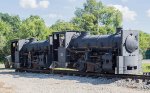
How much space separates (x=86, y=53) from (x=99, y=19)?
122 feet

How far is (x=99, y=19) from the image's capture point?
60906 mm

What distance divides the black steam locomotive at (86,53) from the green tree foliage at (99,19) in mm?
27191

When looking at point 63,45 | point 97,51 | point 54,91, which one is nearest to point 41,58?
point 63,45

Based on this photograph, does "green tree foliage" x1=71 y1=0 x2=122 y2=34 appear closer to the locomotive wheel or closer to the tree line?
the tree line

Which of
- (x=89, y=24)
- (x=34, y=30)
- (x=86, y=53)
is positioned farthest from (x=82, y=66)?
(x=34, y=30)

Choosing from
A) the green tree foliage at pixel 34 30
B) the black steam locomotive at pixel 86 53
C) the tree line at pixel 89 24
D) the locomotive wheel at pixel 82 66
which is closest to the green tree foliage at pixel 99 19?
the tree line at pixel 89 24

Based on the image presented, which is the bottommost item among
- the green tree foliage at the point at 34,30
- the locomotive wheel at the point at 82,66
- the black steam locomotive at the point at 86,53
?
the locomotive wheel at the point at 82,66

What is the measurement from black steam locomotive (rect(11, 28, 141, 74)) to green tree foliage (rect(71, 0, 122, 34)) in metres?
27.2

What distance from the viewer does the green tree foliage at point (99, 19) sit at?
58812 mm

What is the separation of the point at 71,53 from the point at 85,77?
12.3 ft

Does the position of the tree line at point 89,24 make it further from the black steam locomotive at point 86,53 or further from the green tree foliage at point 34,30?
the black steam locomotive at point 86,53

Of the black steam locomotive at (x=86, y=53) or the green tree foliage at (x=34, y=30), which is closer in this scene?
the black steam locomotive at (x=86, y=53)

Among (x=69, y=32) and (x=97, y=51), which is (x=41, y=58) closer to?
(x=69, y=32)

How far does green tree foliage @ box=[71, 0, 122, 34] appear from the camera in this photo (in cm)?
5881
